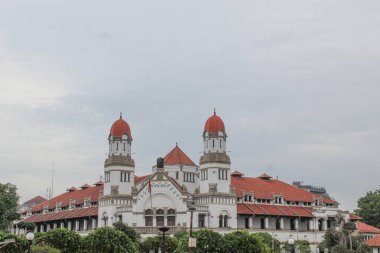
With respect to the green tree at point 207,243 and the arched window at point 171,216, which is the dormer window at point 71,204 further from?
the green tree at point 207,243

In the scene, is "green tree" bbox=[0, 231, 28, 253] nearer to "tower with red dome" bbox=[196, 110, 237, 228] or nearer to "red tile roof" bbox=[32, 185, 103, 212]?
"tower with red dome" bbox=[196, 110, 237, 228]

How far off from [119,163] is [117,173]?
1.69 meters

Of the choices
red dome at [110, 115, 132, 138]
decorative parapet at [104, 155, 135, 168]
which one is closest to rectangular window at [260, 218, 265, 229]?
decorative parapet at [104, 155, 135, 168]

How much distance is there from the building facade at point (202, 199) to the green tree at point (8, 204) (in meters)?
10.1

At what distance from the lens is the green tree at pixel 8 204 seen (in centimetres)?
11994

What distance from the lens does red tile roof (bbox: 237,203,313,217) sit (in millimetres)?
113800

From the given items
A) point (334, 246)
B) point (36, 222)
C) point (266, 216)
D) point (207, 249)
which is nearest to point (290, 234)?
point (266, 216)

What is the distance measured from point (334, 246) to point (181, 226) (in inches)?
963

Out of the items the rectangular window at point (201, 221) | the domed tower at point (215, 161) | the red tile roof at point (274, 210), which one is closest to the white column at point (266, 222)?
the red tile roof at point (274, 210)

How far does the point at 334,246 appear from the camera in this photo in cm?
9619

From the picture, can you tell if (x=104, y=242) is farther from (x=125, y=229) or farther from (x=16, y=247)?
(x=125, y=229)

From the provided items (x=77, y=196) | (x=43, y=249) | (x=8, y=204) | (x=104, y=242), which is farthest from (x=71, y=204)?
(x=43, y=249)

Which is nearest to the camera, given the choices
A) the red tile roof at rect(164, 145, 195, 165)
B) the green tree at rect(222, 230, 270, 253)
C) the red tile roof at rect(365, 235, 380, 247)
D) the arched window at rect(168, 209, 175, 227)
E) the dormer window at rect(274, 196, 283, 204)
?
the green tree at rect(222, 230, 270, 253)

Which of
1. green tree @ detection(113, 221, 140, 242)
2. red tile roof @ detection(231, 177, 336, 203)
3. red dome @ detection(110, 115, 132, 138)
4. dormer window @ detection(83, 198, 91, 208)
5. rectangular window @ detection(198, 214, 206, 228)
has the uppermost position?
red dome @ detection(110, 115, 132, 138)
